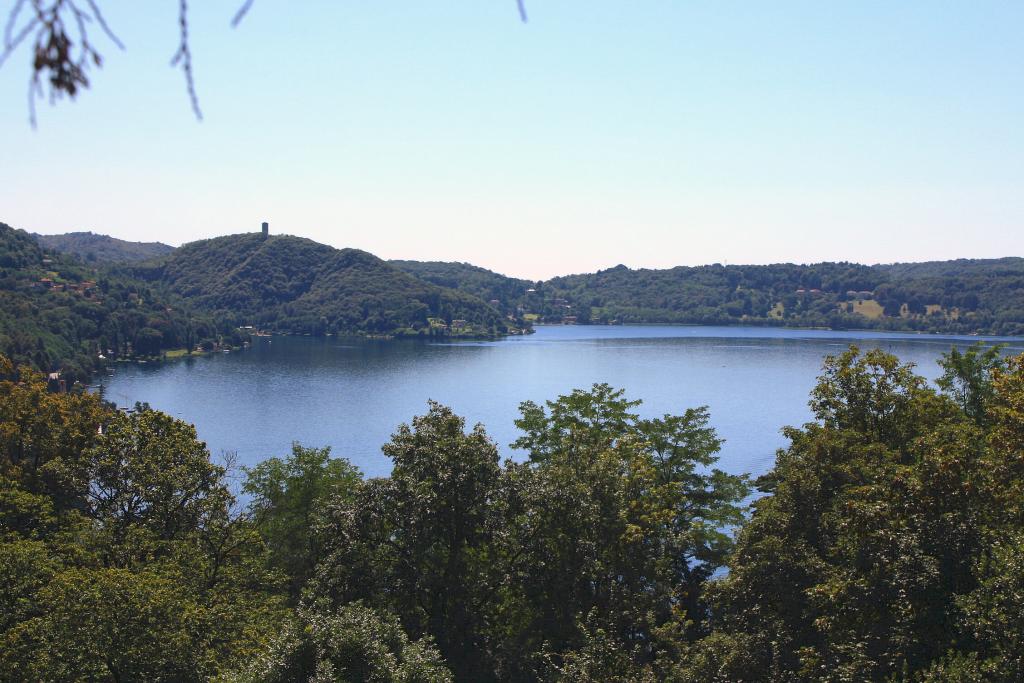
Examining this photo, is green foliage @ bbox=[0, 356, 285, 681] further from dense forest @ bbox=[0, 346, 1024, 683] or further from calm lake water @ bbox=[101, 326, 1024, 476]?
calm lake water @ bbox=[101, 326, 1024, 476]

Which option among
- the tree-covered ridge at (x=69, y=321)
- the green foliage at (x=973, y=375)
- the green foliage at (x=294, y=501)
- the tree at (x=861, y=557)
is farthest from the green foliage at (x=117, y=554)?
the tree-covered ridge at (x=69, y=321)

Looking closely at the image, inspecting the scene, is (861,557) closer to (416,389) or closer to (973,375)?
(973,375)

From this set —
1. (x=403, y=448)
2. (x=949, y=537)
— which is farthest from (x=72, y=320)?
(x=949, y=537)

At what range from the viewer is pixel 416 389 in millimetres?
131500

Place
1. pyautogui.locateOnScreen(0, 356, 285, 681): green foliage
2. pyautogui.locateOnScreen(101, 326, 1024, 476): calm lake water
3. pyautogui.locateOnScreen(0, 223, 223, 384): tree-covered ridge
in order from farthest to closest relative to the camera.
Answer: pyautogui.locateOnScreen(0, 223, 223, 384): tree-covered ridge, pyautogui.locateOnScreen(101, 326, 1024, 476): calm lake water, pyautogui.locateOnScreen(0, 356, 285, 681): green foliage

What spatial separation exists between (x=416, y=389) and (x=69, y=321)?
75614 mm

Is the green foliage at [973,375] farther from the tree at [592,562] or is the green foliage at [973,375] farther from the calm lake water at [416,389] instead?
the calm lake water at [416,389]

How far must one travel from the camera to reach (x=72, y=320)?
155 metres

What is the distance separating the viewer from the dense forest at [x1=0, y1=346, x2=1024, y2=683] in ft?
57.7

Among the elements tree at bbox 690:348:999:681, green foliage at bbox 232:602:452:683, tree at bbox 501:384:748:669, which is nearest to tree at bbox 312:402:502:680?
tree at bbox 501:384:748:669

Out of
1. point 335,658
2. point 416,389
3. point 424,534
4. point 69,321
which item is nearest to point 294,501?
point 424,534

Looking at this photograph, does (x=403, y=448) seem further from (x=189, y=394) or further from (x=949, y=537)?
(x=189, y=394)

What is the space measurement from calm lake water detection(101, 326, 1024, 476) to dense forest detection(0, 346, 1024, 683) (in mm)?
41340

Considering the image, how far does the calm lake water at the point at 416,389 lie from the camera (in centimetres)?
8806
